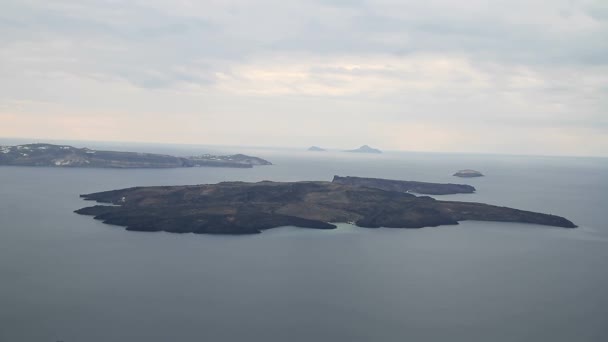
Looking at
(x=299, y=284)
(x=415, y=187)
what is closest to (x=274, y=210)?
(x=299, y=284)

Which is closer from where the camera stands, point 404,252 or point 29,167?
point 404,252

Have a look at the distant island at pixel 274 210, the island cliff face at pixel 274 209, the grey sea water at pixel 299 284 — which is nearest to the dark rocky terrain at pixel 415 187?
the island cliff face at pixel 274 209

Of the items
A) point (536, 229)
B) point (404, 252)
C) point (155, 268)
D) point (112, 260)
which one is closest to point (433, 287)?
point (404, 252)

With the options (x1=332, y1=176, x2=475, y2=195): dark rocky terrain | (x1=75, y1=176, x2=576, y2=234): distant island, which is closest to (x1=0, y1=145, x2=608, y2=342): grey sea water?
(x1=75, y1=176, x2=576, y2=234): distant island

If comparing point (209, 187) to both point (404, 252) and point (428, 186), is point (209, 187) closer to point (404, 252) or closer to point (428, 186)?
point (404, 252)

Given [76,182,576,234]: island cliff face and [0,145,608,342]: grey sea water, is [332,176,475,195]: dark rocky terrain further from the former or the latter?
[0,145,608,342]: grey sea water

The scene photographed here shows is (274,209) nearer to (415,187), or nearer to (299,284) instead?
(299,284)

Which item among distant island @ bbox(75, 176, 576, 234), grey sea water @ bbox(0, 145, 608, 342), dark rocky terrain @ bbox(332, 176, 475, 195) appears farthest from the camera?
dark rocky terrain @ bbox(332, 176, 475, 195)
